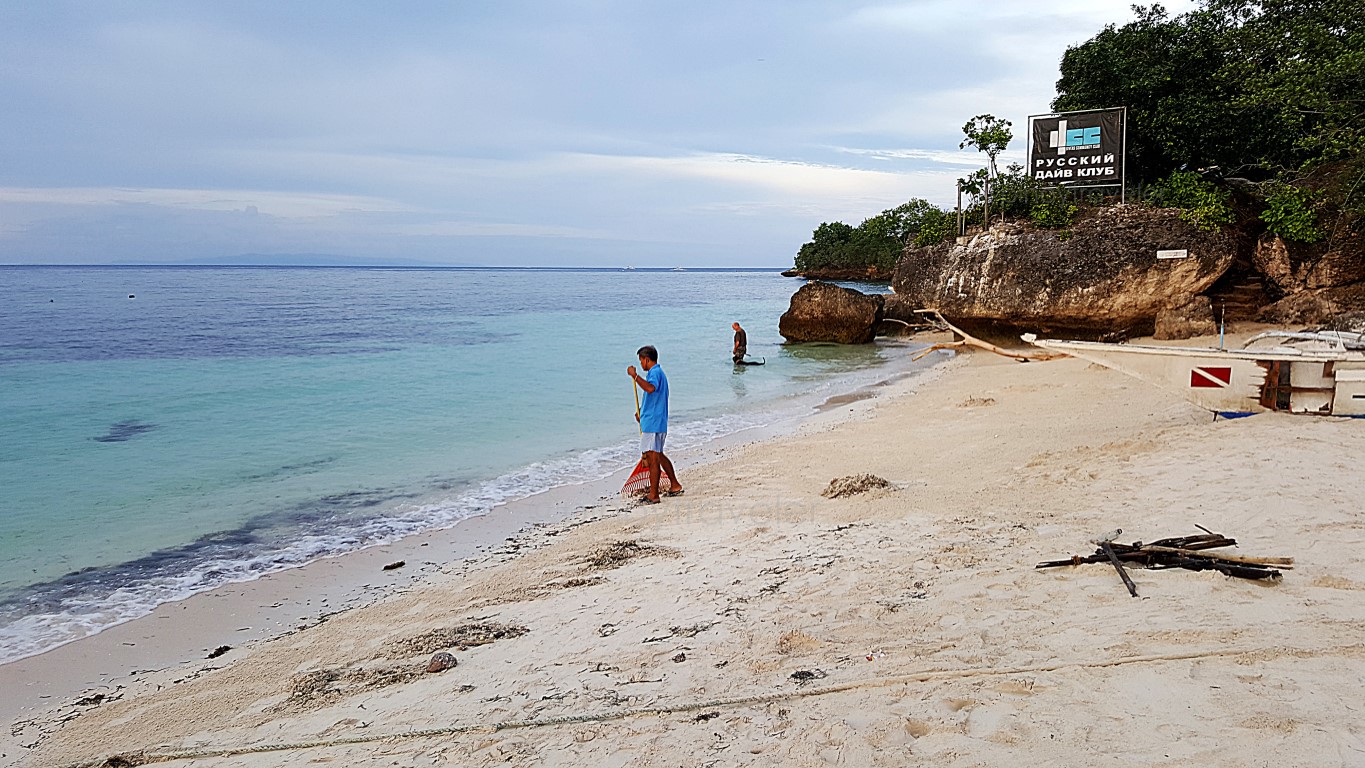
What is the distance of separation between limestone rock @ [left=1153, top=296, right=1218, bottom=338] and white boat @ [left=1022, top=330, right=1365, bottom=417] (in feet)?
26.9

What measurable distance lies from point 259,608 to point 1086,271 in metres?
16.8

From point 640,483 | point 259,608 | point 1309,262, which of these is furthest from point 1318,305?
point 259,608

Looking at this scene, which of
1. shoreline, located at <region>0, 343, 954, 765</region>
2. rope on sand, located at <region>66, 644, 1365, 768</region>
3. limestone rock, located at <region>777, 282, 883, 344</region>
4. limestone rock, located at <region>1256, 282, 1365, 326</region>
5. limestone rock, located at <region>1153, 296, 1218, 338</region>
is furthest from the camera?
limestone rock, located at <region>777, 282, 883, 344</region>

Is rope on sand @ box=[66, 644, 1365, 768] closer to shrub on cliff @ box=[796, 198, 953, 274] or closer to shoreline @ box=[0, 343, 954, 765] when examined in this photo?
shoreline @ box=[0, 343, 954, 765]

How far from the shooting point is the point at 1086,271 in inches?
675

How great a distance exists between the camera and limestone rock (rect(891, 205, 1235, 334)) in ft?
53.6

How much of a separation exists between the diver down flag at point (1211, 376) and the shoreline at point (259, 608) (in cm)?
601

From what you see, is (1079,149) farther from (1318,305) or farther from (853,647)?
(853,647)

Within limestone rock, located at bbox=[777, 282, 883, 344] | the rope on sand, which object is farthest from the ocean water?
the rope on sand

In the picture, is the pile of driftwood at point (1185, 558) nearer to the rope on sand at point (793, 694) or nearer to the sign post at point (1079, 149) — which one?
the rope on sand at point (793, 694)

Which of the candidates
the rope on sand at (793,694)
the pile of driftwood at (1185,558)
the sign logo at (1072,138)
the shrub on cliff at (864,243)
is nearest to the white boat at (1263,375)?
the pile of driftwood at (1185,558)

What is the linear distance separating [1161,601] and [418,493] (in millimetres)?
7613

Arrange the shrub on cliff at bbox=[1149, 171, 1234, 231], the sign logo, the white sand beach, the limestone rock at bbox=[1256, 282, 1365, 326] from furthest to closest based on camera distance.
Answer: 1. the sign logo
2. the shrub on cliff at bbox=[1149, 171, 1234, 231]
3. the limestone rock at bbox=[1256, 282, 1365, 326]
4. the white sand beach

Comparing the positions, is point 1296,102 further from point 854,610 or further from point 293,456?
point 293,456
